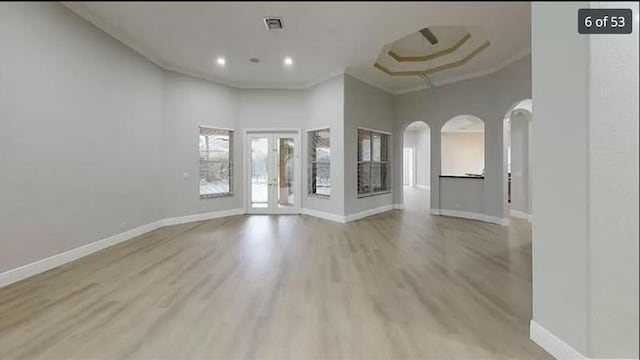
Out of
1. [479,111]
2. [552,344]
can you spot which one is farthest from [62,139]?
[479,111]

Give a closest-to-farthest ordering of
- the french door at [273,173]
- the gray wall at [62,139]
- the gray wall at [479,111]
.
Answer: the gray wall at [62,139]
the gray wall at [479,111]
the french door at [273,173]

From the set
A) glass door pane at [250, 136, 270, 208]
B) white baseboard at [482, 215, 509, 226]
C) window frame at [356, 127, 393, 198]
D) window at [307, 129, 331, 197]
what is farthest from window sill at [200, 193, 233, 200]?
white baseboard at [482, 215, 509, 226]

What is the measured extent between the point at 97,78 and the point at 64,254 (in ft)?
7.43

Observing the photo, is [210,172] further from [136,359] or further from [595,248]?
[595,248]

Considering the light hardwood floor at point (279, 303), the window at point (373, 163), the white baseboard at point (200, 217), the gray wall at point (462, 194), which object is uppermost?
the window at point (373, 163)

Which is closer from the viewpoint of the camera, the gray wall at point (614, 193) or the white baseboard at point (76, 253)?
the gray wall at point (614, 193)

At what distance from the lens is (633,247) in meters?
1.33

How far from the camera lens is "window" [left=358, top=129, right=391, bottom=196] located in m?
6.74

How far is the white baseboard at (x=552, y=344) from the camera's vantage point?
5.08ft

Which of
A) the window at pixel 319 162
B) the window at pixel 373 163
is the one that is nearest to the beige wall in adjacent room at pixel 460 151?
the window at pixel 373 163

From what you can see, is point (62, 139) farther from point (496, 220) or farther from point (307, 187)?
point (496, 220)

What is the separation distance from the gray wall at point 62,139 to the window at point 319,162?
3.57 meters

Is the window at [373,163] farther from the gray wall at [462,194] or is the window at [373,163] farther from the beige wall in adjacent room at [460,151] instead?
the beige wall in adjacent room at [460,151]

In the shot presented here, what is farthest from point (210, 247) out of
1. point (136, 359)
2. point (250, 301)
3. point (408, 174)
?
point (408, 174)
